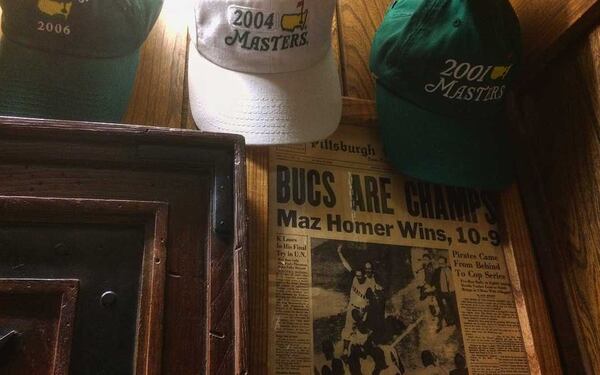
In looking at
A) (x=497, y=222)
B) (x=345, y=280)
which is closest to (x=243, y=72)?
(x=345, y=280)

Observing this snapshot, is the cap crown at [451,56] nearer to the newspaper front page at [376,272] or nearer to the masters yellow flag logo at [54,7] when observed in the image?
the newspaper front page at [376,272]

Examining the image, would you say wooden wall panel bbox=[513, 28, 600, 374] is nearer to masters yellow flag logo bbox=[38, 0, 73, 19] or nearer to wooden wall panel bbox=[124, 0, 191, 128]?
wooden wall panel bbox=[124, 0, 191, 128]

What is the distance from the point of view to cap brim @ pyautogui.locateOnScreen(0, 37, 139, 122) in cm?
61

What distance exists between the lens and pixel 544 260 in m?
0.81

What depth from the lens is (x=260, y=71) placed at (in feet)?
2.35

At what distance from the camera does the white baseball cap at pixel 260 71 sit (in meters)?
0.69

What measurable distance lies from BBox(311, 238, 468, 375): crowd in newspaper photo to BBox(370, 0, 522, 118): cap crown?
0.74 ft

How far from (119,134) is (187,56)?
33 cm

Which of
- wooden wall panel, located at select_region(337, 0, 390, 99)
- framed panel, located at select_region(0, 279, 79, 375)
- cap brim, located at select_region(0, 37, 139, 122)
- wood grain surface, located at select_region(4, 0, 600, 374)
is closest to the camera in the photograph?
framed panel, located at select_region(0, 279, 79, 375)

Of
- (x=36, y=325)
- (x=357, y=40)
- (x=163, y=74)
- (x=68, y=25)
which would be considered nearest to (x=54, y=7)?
(x=68, y=25)

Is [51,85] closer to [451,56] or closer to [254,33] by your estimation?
[254,33]

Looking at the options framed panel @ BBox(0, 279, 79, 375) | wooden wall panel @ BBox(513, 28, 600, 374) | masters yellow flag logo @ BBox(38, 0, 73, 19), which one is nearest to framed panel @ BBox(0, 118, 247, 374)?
framed panel @ BBox(0, 279, 79, 375)

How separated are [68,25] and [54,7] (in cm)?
2

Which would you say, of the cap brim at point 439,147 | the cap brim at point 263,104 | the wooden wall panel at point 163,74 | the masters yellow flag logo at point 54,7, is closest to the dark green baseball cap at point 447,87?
the cap brim at point 439,147
